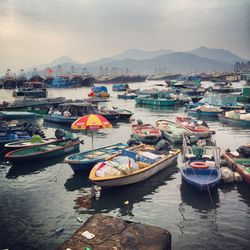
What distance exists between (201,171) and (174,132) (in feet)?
37.4

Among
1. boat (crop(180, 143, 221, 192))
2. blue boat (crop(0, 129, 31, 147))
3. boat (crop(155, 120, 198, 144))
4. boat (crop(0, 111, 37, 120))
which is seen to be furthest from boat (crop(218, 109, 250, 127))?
boat (crop(0, 111, 37, 120))

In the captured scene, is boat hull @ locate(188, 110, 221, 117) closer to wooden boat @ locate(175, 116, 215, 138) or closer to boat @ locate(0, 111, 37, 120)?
wooden boat @ locate(175, 116, 215, 138)

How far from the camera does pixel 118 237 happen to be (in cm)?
883

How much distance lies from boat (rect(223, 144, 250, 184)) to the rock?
331 inches

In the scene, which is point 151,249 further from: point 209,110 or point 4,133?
point 209,110

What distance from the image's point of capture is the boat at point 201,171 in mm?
14312

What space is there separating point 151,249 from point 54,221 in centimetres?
543

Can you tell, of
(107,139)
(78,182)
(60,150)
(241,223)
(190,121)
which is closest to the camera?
(241,223)

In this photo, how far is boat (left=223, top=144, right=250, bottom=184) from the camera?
51.9ft

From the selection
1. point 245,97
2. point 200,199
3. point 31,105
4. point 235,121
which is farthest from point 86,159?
point 245,97

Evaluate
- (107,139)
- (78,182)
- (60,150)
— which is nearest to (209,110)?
(107,139)

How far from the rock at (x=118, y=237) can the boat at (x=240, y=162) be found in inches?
331

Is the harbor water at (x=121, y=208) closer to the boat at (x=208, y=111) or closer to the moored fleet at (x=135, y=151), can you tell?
the moored fleet at (x=135, y=151)

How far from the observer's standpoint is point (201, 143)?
66.3 feet
